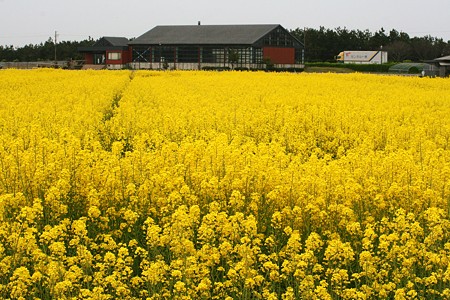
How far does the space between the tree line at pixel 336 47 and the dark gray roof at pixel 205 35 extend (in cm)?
2611

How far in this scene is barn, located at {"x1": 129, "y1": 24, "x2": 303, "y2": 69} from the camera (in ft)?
233

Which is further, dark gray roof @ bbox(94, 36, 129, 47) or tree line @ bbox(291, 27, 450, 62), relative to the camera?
tree line @ bbox(291, 27, 450, 62)

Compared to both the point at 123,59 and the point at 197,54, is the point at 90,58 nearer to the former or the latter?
the point at 123,59

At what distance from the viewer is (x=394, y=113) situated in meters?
15.7

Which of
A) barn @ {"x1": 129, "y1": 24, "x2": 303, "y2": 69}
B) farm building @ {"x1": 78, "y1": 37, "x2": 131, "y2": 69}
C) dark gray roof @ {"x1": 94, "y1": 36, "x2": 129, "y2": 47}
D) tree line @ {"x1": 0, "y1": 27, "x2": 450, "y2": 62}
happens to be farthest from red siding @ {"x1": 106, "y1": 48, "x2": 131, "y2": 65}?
tree line @ {"x1": 0, "y1": 27, "x2": 450, "y2": 62}

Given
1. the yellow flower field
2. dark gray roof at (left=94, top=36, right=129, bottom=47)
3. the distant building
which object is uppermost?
dark gray roof at (left=94, top=36, right=129, bottom=47)

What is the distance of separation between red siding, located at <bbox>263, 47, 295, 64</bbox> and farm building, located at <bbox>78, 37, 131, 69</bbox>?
18246 mm

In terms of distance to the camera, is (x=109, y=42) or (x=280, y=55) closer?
(x=280, y=55)

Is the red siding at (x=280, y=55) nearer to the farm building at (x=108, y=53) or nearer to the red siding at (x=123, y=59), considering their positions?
the red siding at (x=123, y=59)

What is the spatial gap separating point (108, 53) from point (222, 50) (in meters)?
15.5

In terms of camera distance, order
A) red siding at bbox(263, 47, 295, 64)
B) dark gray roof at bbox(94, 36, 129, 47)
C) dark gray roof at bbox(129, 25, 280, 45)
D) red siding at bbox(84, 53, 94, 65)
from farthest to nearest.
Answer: red siding at bbox(84, 53, 94, 65) → dark gray roof at bbox(94, 36, 129, 47) → dark gray roof at bbox(129, 25, 280, 45) → red siding at bbox(263, 47, 295, 64)

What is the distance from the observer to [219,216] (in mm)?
5875

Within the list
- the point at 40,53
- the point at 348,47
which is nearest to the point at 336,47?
the point at 348,47

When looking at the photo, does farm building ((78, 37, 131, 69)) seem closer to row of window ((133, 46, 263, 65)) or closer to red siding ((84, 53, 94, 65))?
red siding ((84, 53, 94, 65))
